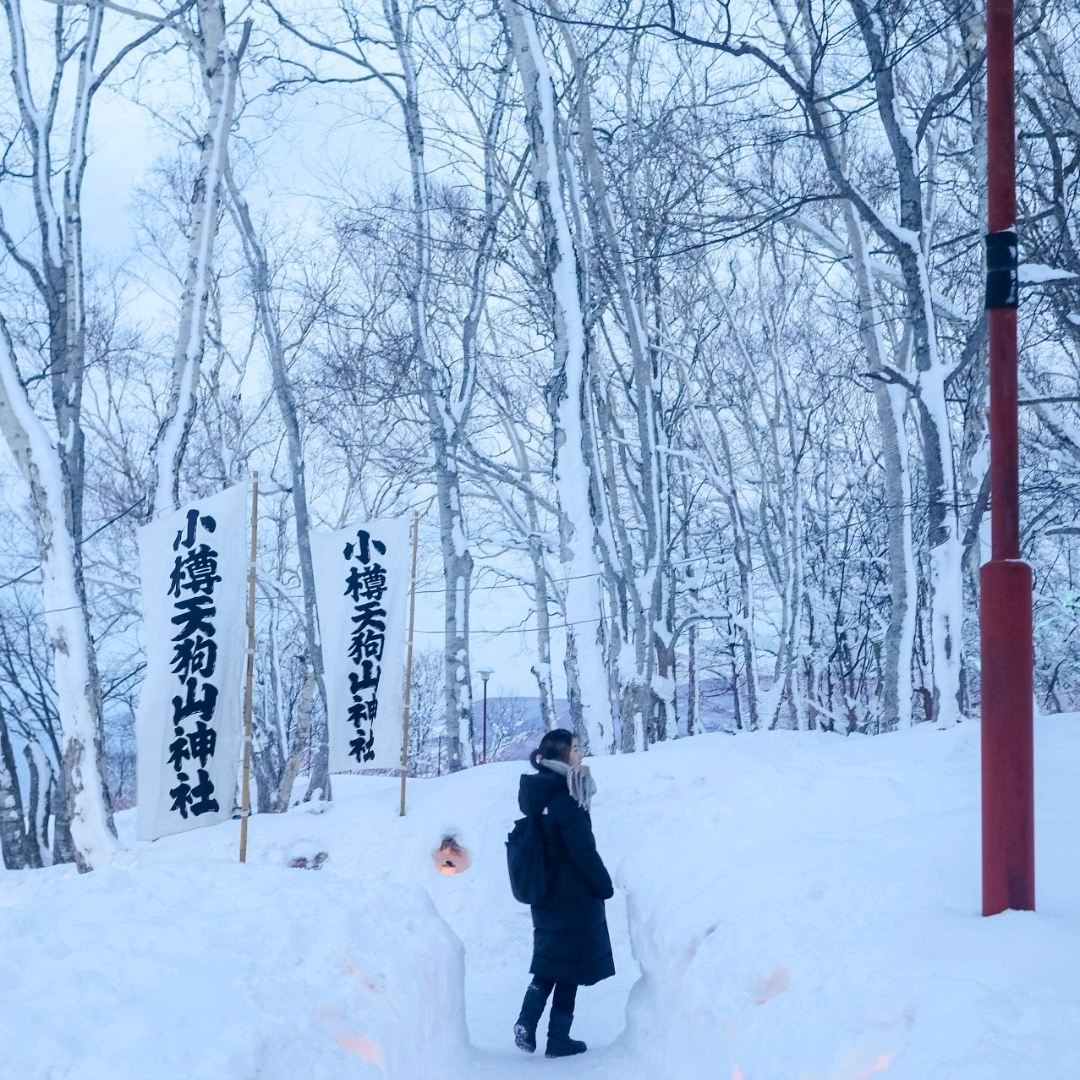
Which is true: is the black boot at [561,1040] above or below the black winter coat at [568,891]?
below

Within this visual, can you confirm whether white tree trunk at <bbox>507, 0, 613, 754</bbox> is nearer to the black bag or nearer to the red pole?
the black bag

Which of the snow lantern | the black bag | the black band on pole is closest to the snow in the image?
the black band on pole

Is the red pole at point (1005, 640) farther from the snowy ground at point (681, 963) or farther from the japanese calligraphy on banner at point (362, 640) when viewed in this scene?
the japanese calligraphy on banner at point (362, 640)

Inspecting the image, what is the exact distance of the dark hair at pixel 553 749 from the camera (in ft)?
17.9

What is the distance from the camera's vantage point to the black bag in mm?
5414

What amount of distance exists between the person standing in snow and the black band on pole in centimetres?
295

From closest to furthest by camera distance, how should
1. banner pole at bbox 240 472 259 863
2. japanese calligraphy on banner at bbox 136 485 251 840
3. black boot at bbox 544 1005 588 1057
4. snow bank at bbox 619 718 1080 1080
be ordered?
snow bank at bbox 619 718 1080 1080, black boot at bbox 544 1005 588 1057, banner pole at bbox 240 472 259 863, japanese calligraphy on banner at bbox 136 485 251 840

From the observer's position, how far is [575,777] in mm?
5402

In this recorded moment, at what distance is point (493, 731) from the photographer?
1810 inches

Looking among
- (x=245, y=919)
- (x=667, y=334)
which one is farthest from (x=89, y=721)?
(x=667, y=334)

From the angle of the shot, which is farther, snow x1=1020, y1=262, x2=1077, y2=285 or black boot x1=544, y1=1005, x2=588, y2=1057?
snow x1=1020, y1=262, x2=1077, y2=285

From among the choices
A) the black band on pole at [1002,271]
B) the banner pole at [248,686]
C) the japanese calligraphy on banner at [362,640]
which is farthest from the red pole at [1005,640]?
the japanese calligraphy on banner at [362,640]

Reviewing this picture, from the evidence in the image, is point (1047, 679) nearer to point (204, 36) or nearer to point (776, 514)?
point (776, 514)

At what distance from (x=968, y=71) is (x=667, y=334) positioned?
10163 mm
